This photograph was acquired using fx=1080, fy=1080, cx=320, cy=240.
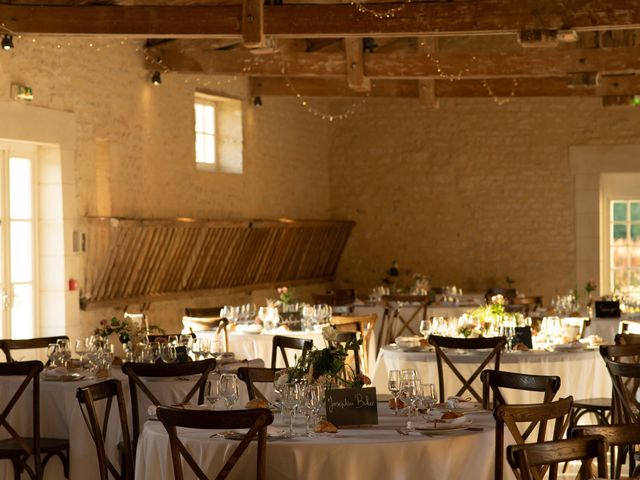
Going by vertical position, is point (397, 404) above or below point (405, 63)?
below

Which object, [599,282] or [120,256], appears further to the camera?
[599,282]

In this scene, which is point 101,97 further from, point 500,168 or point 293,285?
point 500,168

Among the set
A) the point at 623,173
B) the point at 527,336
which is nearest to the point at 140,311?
the point at 527,336

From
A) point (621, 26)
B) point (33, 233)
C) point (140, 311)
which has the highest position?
point (621, 26)

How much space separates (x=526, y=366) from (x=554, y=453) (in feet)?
12.1

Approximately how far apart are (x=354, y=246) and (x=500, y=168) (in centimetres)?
249

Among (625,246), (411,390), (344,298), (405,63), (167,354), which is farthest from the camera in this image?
(625,246)

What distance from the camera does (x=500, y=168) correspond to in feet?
51.2

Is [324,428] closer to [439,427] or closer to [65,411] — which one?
[439,427]

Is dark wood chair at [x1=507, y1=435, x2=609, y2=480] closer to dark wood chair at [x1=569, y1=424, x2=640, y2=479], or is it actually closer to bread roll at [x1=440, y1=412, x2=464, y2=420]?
dark wood chair at [x1=569, y1=424, x2=640, y2=479]

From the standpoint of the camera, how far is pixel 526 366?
707 cm

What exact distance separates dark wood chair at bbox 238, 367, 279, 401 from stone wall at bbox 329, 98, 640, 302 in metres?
10.4

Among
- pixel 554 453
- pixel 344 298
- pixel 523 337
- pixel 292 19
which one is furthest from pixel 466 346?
pixel 344 298

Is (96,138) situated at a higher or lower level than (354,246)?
higher
